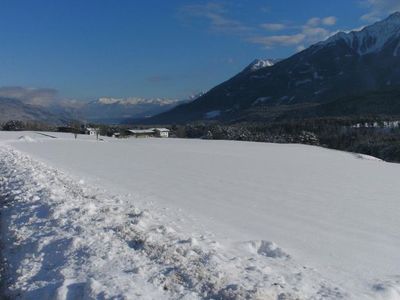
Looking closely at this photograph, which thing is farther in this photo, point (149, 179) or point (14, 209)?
point (149, 179)

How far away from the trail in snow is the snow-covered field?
1.0 inches

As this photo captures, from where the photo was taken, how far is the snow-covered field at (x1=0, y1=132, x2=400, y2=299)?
8297 millimetres

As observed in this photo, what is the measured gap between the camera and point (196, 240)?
10656 mm

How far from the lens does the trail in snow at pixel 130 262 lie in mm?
8062

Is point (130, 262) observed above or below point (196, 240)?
below

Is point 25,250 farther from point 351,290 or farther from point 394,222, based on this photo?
point 394,222

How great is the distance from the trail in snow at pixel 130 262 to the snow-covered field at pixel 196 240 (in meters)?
0.03

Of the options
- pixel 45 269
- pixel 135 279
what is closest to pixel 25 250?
pixel 45 269

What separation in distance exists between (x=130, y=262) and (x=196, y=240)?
1820mm

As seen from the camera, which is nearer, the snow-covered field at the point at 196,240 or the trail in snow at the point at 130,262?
the trail in snow at the point at 130,262

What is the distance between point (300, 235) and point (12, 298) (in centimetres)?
677

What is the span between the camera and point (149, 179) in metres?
22.4

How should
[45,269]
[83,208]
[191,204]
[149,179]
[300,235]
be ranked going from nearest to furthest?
1. [45,269]
2. [300,235]
3. [83,208]
4. [191,204]
5. [149,179]

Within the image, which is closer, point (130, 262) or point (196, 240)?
point (130, 262)
